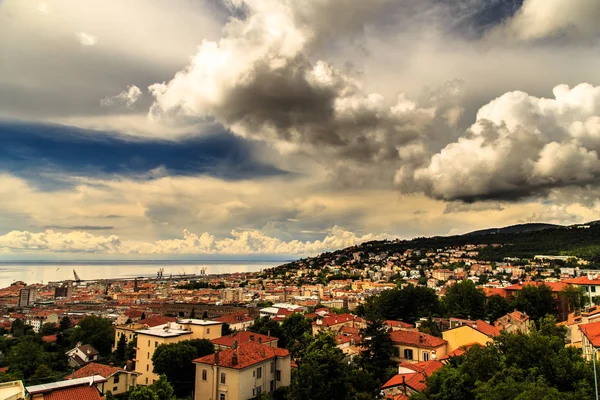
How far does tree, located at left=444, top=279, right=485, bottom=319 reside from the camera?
38.3 m

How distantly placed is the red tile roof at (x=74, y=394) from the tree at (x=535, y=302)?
36.2m

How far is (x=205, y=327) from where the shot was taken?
3428 cm

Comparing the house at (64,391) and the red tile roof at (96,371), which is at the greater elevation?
the house at (64,391)

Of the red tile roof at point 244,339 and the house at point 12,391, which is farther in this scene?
the red tile roof at point 244,339

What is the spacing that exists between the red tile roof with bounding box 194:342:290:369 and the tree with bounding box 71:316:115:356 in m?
27.8

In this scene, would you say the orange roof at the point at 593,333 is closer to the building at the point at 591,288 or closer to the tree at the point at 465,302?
the tree at the point at 465,302

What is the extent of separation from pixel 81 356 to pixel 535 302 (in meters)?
44.0

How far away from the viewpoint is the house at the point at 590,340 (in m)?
15.8

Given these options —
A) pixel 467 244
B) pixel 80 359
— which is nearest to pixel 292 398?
pixel 80 359

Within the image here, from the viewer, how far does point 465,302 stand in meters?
39.1

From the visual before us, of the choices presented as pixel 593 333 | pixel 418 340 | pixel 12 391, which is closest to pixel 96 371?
pixel 12 391

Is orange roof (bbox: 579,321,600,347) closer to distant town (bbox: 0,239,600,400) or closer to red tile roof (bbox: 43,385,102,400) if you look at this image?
distant town (bbox: 0,239,600,400)

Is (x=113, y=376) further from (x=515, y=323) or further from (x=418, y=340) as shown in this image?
(x=515, y=323)

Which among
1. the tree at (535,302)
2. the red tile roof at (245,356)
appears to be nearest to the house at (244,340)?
the red tile roof at (245,356)
